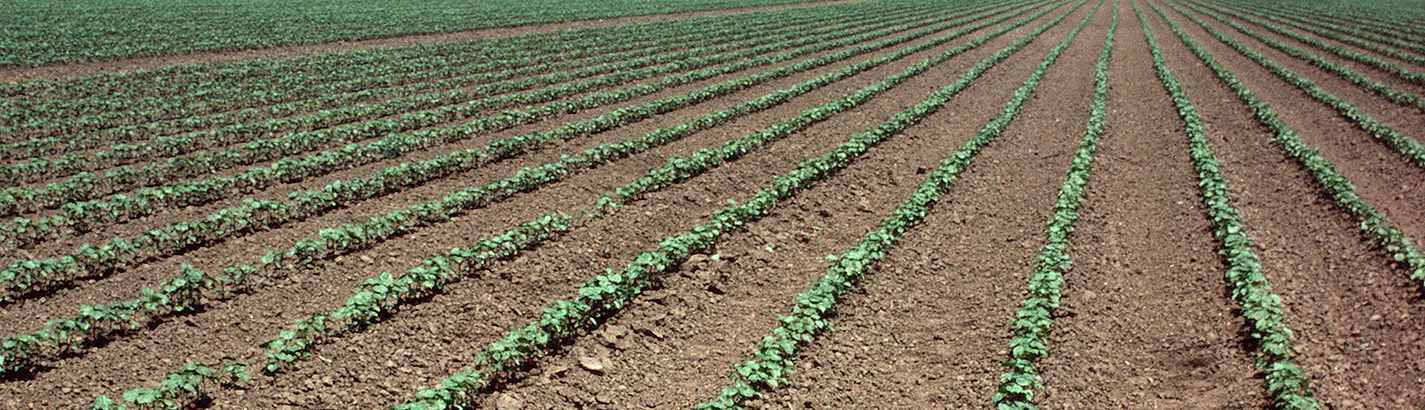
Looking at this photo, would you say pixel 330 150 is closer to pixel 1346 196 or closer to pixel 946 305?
pixel 946 305

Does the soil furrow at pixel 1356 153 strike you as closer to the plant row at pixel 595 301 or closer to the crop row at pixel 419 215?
the plant row at pixel 595 301

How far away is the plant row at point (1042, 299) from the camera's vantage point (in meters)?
6.58

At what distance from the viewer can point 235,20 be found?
1310 inches

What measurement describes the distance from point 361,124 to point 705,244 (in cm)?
879

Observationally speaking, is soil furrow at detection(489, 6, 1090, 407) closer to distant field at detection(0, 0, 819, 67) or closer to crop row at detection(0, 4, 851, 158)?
crop row at detection(0, 4, 851, 158)

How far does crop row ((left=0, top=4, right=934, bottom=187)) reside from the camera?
1231cm

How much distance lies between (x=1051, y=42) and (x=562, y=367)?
91.0 ft

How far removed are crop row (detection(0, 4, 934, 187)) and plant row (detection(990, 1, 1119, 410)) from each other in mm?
10711

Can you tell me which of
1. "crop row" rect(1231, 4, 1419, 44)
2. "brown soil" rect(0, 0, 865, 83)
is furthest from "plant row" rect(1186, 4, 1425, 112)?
"brown soil" rect(0, 0, 865, 83)

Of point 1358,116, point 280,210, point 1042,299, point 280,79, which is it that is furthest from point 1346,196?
point 280,79

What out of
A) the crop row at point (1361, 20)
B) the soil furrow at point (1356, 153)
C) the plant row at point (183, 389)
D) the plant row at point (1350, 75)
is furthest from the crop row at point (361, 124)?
the crop row at point (1361, 20)

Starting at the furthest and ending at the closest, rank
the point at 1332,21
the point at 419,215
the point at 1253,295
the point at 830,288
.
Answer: the point at 1332,21 < the point at 419,215 < the point at 830,288 < the point at 1253,295

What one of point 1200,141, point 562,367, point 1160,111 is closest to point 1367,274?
point 1200,141

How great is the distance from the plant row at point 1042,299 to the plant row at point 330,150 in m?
9.37
